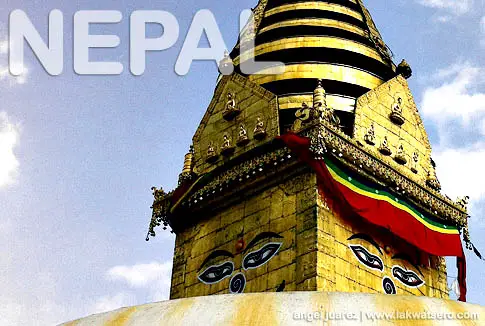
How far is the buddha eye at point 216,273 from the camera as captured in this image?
849 inches

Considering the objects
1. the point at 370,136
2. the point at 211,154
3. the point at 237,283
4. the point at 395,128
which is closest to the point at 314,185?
the point at 370,136

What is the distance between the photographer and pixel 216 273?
22.0m

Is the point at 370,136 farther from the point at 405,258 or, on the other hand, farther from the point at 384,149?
the point at 405,258

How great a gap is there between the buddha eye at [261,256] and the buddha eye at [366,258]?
6.79 ft

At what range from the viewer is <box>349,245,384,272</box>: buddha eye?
66.9ft

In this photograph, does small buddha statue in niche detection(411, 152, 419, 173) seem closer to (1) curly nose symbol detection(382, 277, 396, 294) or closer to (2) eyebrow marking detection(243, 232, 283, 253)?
(1) curly nose symbol detection(382, 277, 396, 294)

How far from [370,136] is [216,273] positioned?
6.15 m

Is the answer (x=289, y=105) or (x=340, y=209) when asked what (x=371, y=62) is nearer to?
(x=289, y=105)

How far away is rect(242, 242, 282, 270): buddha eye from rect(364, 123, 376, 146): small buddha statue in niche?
4.55 m

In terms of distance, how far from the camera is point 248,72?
26.1 metres

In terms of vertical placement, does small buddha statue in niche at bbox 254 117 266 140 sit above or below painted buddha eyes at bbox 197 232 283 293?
above

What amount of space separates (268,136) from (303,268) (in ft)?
16.0

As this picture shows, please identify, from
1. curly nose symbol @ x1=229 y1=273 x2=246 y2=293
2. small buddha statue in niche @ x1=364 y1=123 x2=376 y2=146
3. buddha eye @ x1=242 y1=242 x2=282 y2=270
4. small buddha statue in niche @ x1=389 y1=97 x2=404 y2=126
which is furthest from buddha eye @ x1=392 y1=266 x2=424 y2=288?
small buddha statue in niche @ x1=389 y1=97 x2=404 y2=126

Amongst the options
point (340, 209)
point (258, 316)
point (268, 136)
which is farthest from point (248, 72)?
point (258, 316)
